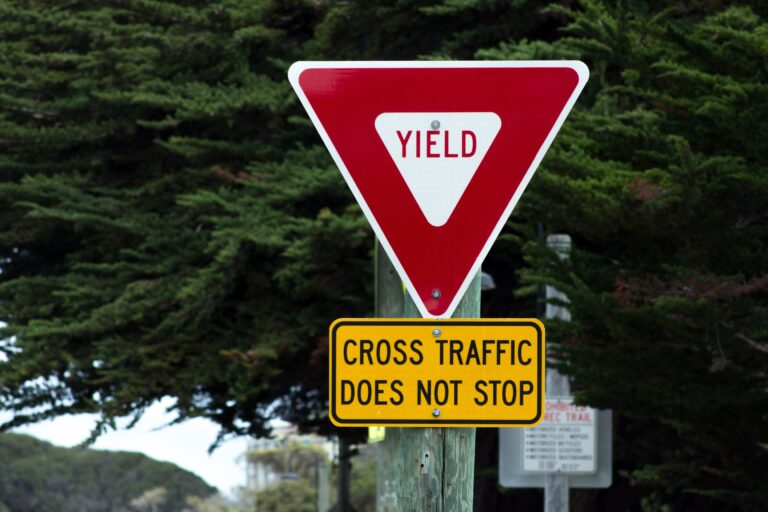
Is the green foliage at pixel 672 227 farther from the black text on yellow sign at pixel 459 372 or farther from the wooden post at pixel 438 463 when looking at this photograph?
the black text on yellow sign at pixel 459 372

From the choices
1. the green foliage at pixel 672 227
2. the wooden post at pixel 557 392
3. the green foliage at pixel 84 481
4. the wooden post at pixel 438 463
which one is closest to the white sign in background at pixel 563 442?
the wooden post at pixel 557 392

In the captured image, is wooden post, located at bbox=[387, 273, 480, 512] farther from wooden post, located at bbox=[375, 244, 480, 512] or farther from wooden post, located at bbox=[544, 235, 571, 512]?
wooden post, located at bbox=[544, 235, 571, 512]

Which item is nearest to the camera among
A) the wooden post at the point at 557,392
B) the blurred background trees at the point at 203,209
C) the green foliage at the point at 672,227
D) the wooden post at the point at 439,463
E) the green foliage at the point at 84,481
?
the wooden post at the point at 439,463

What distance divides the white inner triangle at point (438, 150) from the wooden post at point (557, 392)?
302 inches

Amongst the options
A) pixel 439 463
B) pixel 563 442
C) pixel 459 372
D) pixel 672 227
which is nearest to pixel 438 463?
pixel 439 463

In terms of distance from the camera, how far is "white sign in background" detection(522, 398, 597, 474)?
12.3 m

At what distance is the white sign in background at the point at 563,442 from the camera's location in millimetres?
12297

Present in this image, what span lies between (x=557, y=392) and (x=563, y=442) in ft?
1.36

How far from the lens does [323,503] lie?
37.6 meters

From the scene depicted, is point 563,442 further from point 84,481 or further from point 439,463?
point 84,481

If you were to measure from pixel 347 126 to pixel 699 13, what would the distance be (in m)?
10.2

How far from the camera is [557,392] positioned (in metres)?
12.6

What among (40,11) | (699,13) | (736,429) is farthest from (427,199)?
(40,11)

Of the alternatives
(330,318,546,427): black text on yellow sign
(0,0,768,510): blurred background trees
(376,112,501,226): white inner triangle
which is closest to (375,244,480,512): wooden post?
(330,318,546,427): black text on yellow sign
